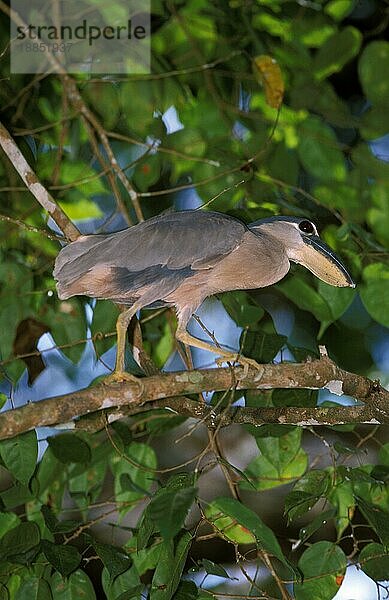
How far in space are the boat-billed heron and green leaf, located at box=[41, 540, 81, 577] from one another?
31 centimetres

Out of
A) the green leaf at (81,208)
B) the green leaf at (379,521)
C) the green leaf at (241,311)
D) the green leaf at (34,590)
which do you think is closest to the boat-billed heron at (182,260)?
the green leaf at (241,311)

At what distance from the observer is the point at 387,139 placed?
2533 millimetres

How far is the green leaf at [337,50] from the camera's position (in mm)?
2156

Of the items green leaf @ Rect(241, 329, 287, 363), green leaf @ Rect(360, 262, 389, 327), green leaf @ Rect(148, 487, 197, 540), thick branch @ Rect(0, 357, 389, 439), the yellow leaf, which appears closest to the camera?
green leaf @ Rect(148, 487, 197, 540)

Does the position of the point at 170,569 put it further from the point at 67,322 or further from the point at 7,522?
the point at 67,322

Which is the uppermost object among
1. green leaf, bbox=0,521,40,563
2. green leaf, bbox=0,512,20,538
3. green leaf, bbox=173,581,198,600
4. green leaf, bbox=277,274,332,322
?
green leaf, bbox=277,274,332,322

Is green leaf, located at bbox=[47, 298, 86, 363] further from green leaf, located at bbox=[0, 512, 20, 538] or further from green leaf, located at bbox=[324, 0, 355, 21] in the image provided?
green leaf, located at bbox=[324, 0, 355, 21]

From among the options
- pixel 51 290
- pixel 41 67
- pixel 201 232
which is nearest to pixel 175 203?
A: pixel 41 67

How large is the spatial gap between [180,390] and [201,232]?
0.26 metres

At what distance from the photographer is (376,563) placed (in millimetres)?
1386

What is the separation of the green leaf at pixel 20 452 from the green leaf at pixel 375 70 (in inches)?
52.8

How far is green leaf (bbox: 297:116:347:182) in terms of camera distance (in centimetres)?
209

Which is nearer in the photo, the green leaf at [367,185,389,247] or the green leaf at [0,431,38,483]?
the green leaf at [0,431,38,483]

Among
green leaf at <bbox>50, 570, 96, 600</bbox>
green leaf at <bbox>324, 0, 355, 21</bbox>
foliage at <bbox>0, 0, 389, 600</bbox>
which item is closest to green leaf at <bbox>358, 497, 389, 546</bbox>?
foliage at <bbox>0, 0, 389, 600</bbox>
